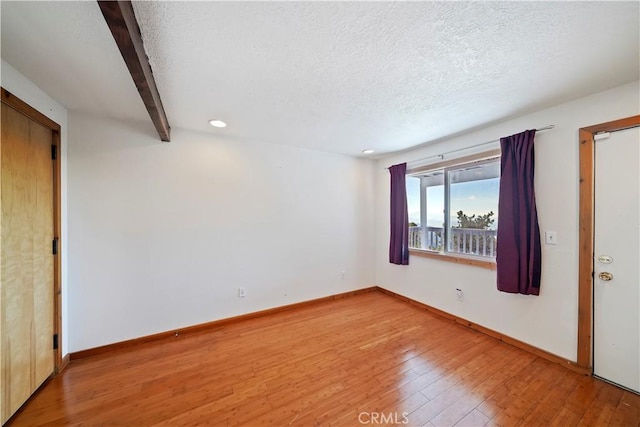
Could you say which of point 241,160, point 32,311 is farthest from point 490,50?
point 32,311

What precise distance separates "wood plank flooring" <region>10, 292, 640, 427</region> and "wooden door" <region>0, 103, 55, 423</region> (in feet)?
0.81

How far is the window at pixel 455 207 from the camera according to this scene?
2701mm

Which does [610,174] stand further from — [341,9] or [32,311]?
[32,311]

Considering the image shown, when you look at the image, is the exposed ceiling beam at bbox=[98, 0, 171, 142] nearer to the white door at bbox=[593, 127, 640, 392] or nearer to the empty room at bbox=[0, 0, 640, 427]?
the empty room at bbox=[0, 0, 640, 427]

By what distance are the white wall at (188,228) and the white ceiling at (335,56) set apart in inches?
18.3

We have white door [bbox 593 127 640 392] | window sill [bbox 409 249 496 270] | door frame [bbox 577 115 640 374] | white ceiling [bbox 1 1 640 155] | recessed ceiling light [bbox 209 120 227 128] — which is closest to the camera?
white ceiling [bbox 1 1 640 155]

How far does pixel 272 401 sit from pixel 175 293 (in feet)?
5.29

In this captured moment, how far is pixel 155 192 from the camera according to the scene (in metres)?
2.43

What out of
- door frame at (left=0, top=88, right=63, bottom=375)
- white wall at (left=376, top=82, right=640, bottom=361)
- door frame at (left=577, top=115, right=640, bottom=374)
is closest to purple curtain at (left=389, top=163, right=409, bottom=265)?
white wall at (left=376, top=82, right=640, bottom=361)

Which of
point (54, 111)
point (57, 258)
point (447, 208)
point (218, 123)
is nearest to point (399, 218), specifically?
point (447, 208)

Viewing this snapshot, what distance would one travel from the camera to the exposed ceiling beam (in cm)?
92

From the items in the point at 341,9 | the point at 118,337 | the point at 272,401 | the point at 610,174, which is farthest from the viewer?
the point at 118,337

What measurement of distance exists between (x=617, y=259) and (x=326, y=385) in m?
2.47

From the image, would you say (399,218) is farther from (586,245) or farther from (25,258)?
(25,258)
